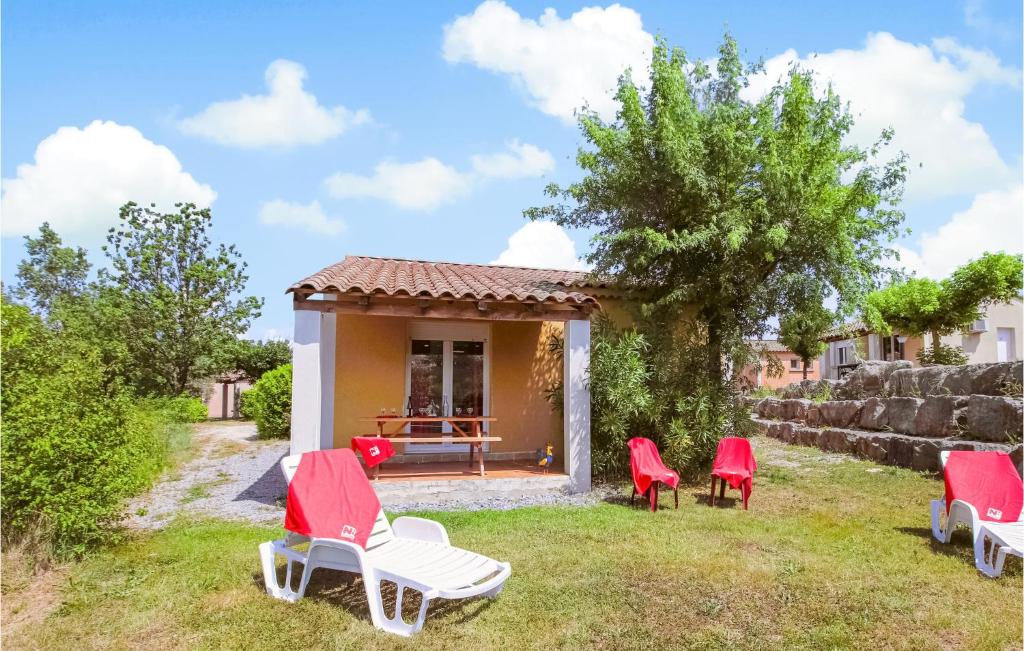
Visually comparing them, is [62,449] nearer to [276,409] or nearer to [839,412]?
[276,409]

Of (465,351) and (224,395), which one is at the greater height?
(465,351)

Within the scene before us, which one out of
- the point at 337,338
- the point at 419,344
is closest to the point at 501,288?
the point at 419,344

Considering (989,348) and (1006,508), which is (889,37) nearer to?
(1006,508)

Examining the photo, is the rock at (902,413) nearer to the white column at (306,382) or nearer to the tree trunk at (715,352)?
the tree trunk at (715,352)

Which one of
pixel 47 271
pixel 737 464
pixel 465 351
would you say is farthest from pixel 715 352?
pixel 47 271

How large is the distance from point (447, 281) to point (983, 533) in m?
7.70

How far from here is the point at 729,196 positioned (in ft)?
32.2

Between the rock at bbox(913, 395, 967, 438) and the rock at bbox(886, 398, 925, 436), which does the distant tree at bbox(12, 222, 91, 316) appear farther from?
the rock at bbox(913, 395, 967, 438)

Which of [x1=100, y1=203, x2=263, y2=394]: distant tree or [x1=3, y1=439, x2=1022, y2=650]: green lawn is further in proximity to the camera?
[x1=100, y1=203, x2=263, y2=394]: distant tree

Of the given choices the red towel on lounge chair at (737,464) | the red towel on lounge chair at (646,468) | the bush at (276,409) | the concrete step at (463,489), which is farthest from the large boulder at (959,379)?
the bush at (276,409)

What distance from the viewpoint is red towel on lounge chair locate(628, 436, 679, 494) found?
804cm

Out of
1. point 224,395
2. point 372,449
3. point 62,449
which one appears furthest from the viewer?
point 224,395

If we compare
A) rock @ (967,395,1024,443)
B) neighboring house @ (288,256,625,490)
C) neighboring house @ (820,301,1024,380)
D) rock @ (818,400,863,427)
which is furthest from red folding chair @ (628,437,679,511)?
neighboring house @ (820,301,1024,380)

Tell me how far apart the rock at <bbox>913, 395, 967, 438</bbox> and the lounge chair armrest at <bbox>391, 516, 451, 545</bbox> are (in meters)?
10.7
